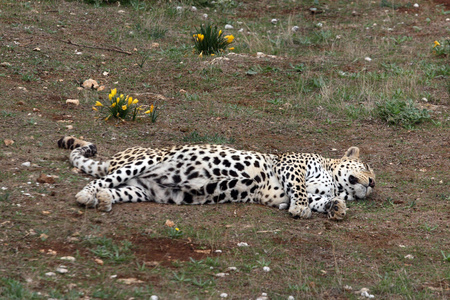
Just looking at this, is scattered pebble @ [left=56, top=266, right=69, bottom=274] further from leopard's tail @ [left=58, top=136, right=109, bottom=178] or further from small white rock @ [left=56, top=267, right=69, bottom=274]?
leopard's tail @ [left=58, top=136, right=109, bottom=178]

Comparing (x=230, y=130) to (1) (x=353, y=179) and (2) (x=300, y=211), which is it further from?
(2) (x=300, y=211)

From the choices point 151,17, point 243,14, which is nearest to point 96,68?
point 151,17

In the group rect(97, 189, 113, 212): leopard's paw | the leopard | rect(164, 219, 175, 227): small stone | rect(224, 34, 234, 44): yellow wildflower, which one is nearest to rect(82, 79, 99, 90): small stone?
the leopard

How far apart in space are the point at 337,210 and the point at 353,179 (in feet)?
2.84

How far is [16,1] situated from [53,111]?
18.3 ft

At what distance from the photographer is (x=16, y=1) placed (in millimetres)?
13336

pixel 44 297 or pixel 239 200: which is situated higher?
pixel 44 297

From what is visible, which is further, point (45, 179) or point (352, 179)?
point (352, 179)

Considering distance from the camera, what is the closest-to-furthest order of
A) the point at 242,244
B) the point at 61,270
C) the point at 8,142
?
the point at 61,270
the point at 242,244
the point at 8,142

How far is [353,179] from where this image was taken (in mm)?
7512

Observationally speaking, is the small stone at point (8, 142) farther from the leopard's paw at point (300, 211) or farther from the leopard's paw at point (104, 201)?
the leopard's paw at point (300, 211)

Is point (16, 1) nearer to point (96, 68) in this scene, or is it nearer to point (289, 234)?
point (96, 68)

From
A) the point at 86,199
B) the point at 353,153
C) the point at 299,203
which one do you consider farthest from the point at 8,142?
the point at 353,153

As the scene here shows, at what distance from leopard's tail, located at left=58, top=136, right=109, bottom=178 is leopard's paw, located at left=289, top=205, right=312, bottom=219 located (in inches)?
88.8
